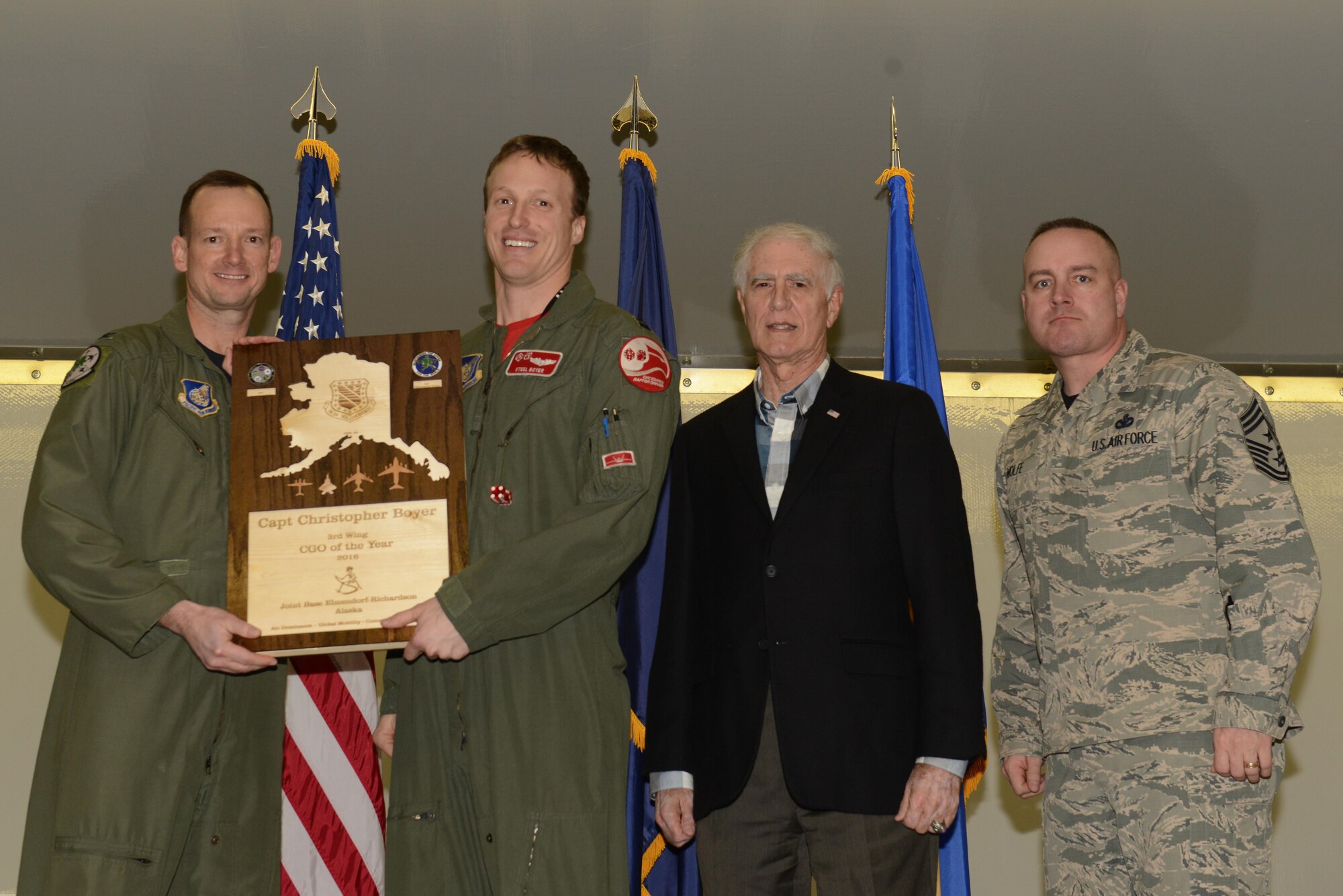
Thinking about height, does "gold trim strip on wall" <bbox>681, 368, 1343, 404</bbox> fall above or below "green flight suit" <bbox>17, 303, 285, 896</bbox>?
above

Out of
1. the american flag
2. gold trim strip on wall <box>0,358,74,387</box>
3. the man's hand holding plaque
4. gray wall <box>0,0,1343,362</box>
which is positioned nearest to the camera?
the man's hand holding plaque

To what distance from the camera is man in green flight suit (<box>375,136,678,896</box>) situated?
7.36ft

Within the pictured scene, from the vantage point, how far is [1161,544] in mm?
2742

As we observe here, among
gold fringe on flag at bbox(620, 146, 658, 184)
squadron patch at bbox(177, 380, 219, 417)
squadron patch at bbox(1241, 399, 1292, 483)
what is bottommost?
squadron patch at bbox(1241, 399, 1292, 483)

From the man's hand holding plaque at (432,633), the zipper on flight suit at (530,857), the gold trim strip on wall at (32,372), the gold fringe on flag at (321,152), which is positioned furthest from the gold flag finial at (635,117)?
the gold trim strip on wall at (32,372)

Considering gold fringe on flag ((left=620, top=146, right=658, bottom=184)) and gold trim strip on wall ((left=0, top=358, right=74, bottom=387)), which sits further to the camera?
gold trim strip on wall ((left=0, top=358, right=74, bottom=387))

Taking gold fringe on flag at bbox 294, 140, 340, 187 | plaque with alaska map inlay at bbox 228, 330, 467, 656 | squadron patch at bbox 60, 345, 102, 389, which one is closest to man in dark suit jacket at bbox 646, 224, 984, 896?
plaque with alaska map inlay at bbox 228, 330, 467, 656

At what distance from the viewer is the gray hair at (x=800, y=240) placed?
9.40 feet

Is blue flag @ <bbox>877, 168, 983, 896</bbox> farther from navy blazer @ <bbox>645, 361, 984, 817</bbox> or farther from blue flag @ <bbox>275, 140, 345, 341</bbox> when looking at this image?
blue flag @ <bbox>275, 140, 345, 341</bbox>

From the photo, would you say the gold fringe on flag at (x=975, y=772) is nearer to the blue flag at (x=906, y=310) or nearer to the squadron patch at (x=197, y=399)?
the blue flag at (x=906, y=310)

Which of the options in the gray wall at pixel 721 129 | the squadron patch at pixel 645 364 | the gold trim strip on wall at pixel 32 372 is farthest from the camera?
the gold trim strip on wall at pixel 32 372

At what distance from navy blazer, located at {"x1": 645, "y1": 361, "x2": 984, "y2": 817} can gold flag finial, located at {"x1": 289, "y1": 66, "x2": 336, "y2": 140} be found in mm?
1868

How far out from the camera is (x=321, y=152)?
3652mm

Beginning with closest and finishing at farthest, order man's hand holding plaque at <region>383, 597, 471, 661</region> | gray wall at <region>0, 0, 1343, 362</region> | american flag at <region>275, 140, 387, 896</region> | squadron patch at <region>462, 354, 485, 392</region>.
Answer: man's hand holding plaque at <region>383, 597, 471, 661</region>, squadron patch at <region>462, 354, 485, 392</region>, american flag at <region>275, 140, 387, 896</region>, gray wall at <region>0, 0, 1343, 362</region>
